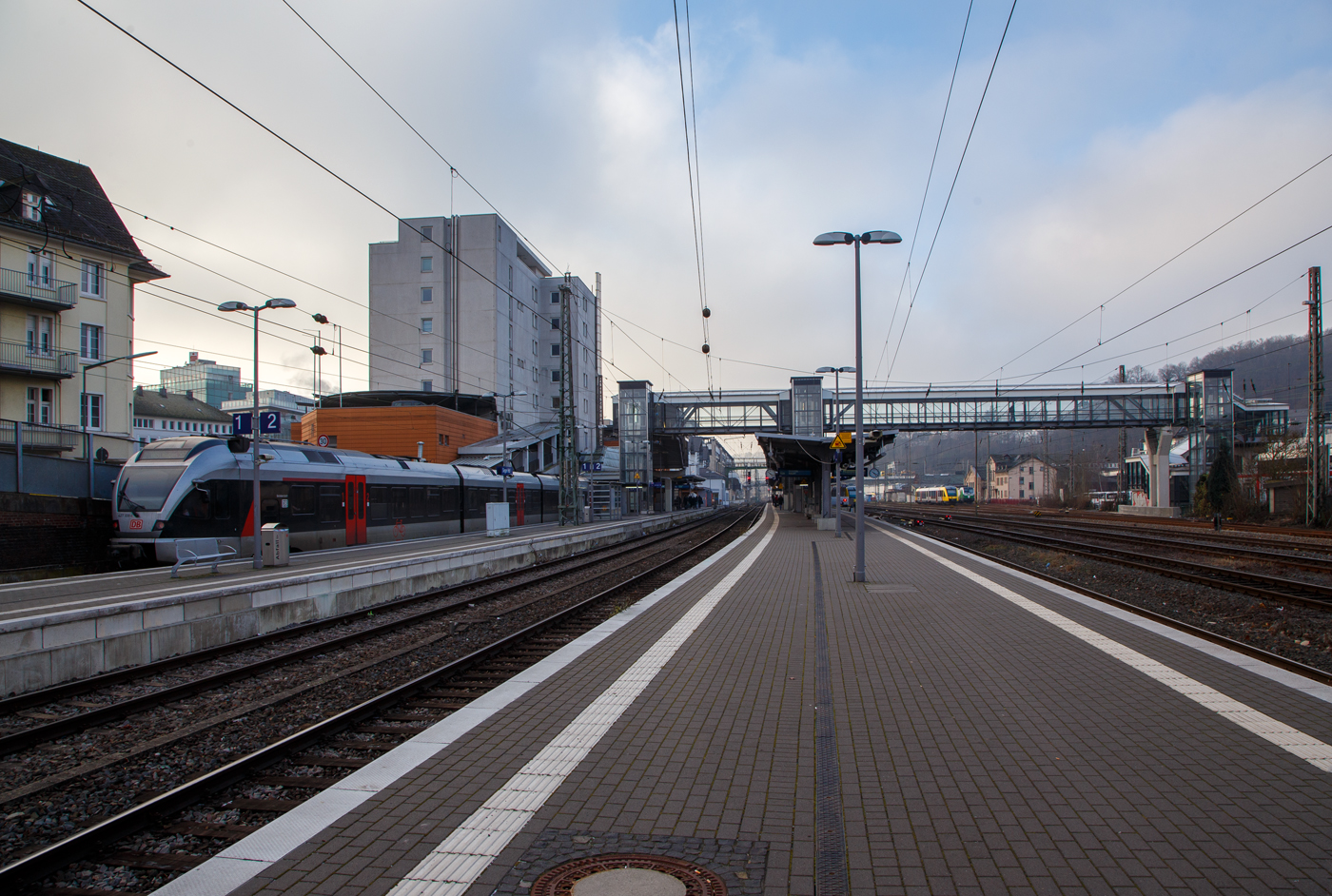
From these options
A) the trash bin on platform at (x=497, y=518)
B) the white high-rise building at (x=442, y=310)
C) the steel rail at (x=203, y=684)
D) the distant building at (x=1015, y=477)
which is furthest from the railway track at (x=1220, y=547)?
the distant building at (x=1015, y=477)

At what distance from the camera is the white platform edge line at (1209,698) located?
5.03 metres

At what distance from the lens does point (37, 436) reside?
772 inches

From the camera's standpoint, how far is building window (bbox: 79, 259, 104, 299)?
29.7m

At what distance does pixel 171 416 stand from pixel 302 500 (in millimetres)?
54774

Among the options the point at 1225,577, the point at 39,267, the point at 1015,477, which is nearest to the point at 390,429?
the point at 39,267

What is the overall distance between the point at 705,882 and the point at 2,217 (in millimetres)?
34157

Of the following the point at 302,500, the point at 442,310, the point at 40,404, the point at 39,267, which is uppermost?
the point at 442,310

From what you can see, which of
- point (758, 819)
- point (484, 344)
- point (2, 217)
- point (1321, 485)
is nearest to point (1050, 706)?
point (758, 819)

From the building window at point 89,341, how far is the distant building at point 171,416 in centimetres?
3601

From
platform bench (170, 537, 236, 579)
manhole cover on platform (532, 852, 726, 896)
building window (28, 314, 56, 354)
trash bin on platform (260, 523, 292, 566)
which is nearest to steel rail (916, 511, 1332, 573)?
manhole cover on platform (532, 852, 726, 896)

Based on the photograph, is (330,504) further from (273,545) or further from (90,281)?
(90,281)

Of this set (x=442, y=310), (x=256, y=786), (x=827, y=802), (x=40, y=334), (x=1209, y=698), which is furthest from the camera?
(x=442, y=310)

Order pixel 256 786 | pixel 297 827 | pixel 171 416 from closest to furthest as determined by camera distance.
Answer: pixel 297 827 → pixel 256 786 → pixel 171 416

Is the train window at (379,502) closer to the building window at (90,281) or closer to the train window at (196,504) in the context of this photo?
the train window at (196,504)
